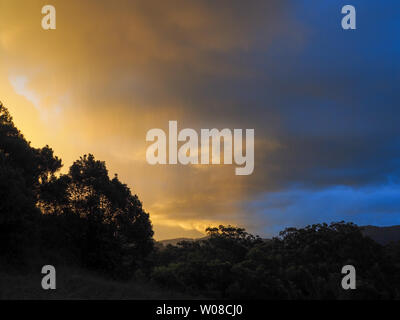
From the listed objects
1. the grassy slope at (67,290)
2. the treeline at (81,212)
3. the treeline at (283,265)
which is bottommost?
the treeline at (283,265)

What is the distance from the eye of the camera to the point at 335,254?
55625mm

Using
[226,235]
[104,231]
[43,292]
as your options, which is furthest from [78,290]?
Answer: [226,235]

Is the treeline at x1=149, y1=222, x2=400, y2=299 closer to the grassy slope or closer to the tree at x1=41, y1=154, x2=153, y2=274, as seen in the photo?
the tree at x1=41, y1=154, x2=153, y2=274

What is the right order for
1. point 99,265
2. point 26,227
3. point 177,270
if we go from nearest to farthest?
point 26,227 < point 99,265 < point 177,270

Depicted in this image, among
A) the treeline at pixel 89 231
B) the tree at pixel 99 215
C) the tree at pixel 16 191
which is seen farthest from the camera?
the tree at pixel 99 215

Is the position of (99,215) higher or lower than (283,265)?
higher

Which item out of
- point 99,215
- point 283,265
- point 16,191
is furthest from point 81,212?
point 283,265

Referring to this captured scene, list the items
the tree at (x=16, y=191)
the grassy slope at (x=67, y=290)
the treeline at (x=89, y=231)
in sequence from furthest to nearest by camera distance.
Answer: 1. the treeline at (x=89, y=231)
2. the tree at (x=16, y=191)
3. the grassy slope at (x=67, y=290)

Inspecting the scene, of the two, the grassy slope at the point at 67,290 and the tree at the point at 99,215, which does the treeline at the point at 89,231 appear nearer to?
the tree at the point at 99,215

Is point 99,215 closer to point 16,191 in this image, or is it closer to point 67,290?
point 16,191

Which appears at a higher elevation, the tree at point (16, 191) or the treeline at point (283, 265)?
the tree at point (16, 191)

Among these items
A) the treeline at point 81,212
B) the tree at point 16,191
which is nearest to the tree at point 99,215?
the treeline at point 81,212
